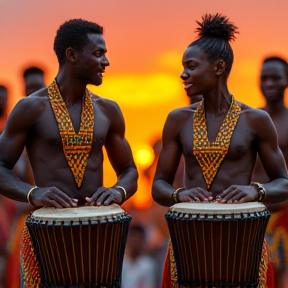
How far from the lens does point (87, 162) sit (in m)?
7.81

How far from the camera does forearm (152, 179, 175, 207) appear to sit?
792cm

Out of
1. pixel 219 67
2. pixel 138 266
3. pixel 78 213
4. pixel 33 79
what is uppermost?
pixel 33 79

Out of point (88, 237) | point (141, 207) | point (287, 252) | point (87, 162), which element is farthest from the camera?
point (141, 207)

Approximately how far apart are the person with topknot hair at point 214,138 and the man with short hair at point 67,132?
387mm

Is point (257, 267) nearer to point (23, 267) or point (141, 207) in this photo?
point (23, 267)

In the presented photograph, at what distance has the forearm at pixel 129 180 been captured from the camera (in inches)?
312

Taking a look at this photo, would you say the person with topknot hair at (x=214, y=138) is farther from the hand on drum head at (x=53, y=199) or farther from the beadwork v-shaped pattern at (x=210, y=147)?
the hand on drum head at (x=53, y=199)

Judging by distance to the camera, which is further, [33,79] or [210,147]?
[33,79]

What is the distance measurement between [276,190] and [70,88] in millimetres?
1551

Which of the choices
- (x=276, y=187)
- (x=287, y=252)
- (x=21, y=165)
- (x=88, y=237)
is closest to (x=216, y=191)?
(x=276, y=187)

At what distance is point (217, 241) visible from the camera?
7398 millimetres

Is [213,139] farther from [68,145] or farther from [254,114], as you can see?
[68,145]

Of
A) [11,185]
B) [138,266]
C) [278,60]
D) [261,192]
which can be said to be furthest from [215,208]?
[138,266]

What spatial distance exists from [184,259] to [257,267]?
496 millimetres
